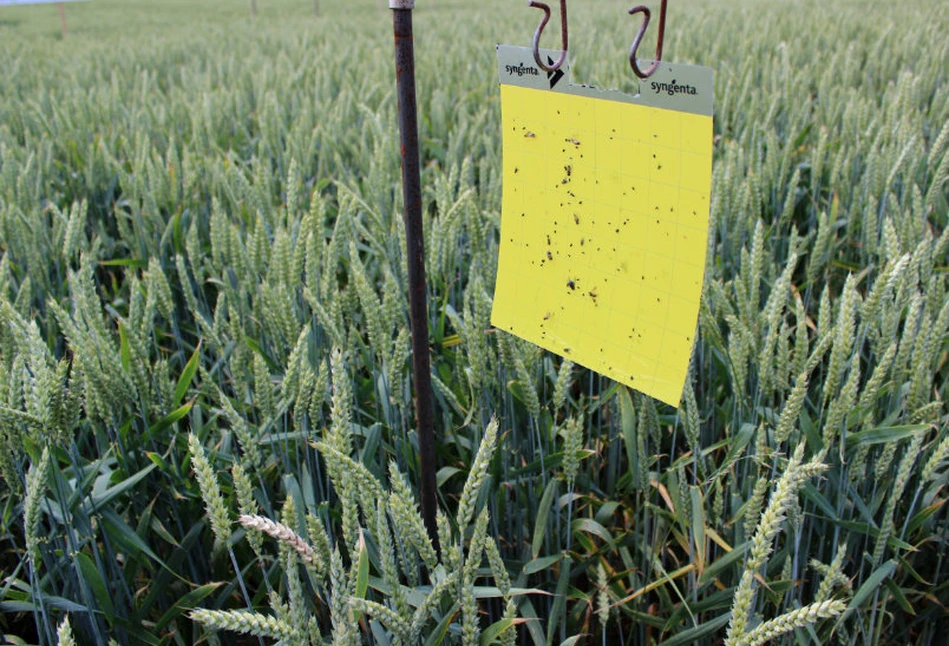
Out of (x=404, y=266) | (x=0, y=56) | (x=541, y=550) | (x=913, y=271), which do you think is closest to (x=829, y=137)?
(x=913, y=271)

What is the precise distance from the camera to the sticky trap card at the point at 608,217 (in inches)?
22.8

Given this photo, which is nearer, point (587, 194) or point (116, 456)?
point (587, 194)

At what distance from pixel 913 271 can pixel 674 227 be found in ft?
1.61

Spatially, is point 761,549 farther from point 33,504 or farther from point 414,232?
point 33,504

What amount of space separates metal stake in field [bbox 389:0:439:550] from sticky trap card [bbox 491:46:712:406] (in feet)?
0.26

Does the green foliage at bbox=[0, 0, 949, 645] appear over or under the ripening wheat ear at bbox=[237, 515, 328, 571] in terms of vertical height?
under

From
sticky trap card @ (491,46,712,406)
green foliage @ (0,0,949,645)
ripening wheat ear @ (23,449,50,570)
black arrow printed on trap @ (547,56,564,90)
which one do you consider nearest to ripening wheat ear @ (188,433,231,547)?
green foliage @ (0,0,949,645)

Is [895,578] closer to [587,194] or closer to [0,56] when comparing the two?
[587,194]

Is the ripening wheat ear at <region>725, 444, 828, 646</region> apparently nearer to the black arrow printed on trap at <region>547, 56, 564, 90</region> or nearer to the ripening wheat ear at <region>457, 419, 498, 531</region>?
the ripening wheat ear at <region>457, 419, 498, 531</region>

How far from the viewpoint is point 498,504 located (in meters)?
0.93

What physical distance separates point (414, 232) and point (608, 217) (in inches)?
7.1

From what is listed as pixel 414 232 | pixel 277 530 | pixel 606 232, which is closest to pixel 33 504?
pixel 277 530

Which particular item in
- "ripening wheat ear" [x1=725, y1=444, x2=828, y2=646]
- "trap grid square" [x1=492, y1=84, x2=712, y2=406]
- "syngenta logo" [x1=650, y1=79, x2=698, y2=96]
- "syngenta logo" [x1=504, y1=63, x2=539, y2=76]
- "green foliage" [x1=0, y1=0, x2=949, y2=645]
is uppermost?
"syngenta logo" [x1=504, y1=63, x2=539, y2=76]

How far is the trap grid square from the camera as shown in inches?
23.2
